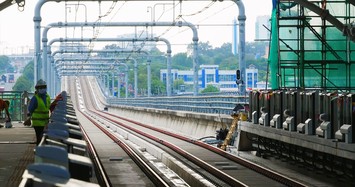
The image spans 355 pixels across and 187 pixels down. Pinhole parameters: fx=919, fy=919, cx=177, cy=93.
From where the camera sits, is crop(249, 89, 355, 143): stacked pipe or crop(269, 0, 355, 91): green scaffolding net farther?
crop(269, 0, 355, 91): green scaffolding net

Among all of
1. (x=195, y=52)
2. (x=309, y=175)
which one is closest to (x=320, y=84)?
(x=309, y=175)

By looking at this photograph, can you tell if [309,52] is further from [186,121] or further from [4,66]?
[4,66]

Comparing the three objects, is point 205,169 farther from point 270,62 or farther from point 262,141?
point 270,62

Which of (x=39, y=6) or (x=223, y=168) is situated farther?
(x=39, y=6)

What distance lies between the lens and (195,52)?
197 ft

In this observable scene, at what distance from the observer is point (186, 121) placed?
49062 mm

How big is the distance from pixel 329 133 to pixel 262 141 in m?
8.23

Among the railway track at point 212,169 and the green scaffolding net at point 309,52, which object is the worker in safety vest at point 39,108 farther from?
the green scaffolding net at point 309,52

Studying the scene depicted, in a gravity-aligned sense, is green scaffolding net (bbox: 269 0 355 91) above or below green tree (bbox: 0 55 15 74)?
below

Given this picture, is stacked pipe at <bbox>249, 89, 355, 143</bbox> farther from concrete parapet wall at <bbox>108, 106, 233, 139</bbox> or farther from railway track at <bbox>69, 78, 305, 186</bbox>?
concrete parapet wall at <bbox>108, 106, 233, 139</bbox>

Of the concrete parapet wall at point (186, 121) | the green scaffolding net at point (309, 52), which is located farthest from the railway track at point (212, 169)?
the green scaffolding net at point (309, 52)

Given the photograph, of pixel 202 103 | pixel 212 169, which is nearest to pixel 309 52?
pixel 212 169

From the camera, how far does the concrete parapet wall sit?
126 feet

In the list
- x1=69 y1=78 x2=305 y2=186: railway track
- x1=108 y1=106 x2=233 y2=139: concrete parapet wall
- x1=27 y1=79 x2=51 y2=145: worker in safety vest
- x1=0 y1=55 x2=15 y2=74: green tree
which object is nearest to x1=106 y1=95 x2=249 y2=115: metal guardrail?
x1=108 y1=106 x2=233 y2=139: concrete parapet wall
